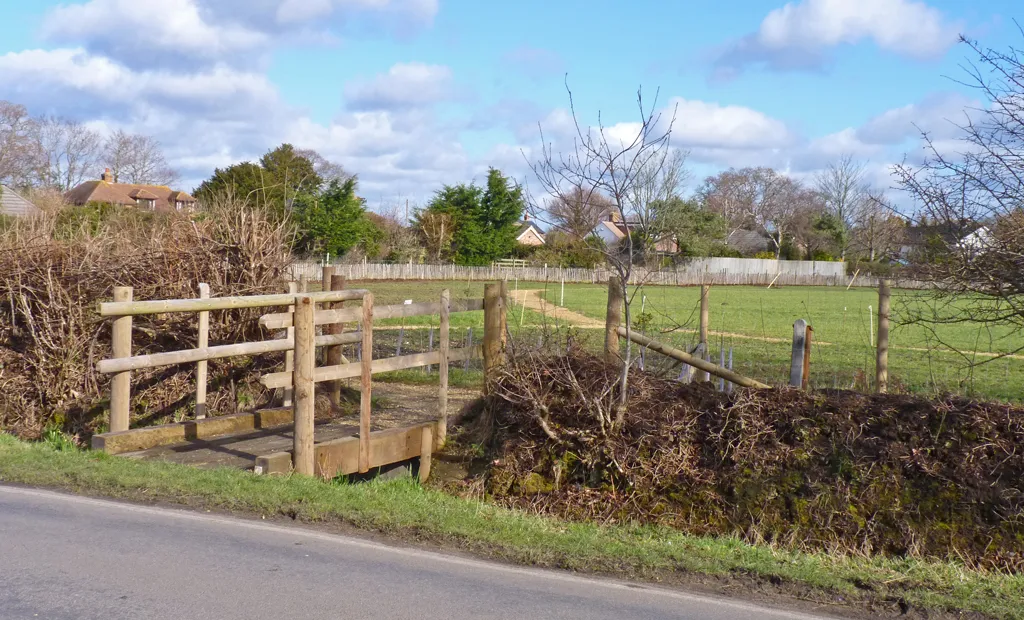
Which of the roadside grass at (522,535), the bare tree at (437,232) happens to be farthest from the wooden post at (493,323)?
the bare tree at (437,232)

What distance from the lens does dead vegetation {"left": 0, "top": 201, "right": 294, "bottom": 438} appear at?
10.8 meters

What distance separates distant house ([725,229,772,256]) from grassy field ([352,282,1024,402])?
163 ft

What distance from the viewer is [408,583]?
5.36m

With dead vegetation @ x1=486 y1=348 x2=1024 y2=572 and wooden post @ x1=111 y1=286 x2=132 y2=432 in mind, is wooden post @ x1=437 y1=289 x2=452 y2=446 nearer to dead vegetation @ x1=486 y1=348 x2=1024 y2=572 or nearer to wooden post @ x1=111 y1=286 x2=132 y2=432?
dead vegetation @ x1=486 y1=348 x2=1024 y2=572

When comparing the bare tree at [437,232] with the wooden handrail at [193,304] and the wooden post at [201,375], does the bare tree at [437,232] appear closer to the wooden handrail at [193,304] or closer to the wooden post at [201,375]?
the wooden post at [201,375]

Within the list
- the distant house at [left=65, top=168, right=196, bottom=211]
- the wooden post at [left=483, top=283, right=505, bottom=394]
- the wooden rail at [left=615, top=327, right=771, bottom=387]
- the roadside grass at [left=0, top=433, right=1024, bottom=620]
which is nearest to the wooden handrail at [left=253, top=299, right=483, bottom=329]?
the wooden post at [left=483, top=283, right=505, bottom=394]

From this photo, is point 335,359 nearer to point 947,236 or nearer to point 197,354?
point 197,354

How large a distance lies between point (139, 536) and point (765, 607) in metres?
4.08

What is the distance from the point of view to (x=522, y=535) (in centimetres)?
657

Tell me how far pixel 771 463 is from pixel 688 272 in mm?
58391

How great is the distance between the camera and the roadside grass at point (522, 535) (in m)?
5.57

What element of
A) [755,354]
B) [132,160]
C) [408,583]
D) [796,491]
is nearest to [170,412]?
[408,583]

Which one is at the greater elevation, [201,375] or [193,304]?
[193,304]

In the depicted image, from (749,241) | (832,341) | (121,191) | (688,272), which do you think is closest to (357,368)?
(832,341)
